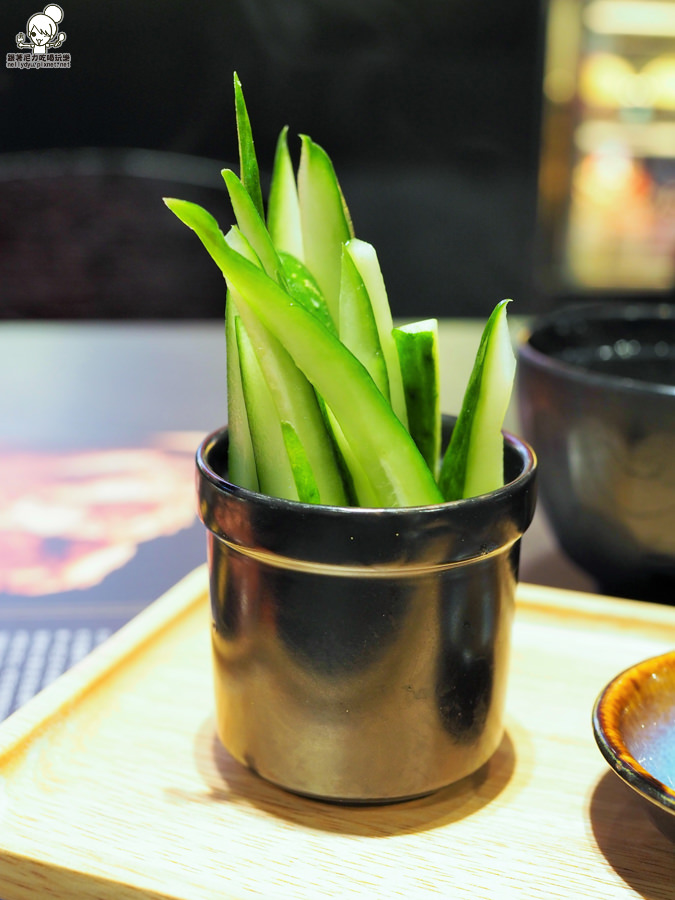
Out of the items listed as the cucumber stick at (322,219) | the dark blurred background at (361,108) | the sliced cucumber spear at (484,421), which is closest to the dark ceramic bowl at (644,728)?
the sliced cucumber spear at (484,421)

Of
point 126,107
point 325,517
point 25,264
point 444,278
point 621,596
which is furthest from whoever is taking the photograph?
point 444,278

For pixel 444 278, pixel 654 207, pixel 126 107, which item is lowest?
pixel 444 278

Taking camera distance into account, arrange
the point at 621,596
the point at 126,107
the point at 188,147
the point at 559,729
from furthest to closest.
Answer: the point at 188,147, the point at 126,107, the point at 621,596, the point at 559,729

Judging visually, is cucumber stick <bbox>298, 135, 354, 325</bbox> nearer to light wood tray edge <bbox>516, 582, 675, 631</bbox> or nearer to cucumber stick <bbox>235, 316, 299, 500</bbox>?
cucumber stick <bbox>235, 316, 299, 500</bbox>

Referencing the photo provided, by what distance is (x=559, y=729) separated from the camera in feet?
1.54

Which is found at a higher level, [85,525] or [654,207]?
[654,207]

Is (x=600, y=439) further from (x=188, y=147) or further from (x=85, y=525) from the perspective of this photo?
(x=188, y=147)

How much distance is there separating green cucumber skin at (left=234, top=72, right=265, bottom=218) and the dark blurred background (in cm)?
137

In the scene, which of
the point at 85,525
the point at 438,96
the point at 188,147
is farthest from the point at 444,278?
the point at 85,525

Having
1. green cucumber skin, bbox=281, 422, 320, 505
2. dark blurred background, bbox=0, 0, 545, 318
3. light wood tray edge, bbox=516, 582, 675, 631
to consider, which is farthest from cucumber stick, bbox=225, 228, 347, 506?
dark blurred background, bbox=0, 0, 545, 318

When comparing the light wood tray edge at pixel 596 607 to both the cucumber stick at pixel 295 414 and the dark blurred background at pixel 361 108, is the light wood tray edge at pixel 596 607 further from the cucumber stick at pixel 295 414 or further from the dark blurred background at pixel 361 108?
the dark blurred background at pixel 361 108

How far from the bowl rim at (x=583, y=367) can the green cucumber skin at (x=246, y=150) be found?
0.24m

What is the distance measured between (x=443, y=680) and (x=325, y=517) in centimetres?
9

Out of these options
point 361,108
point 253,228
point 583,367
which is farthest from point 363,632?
point 361,108
